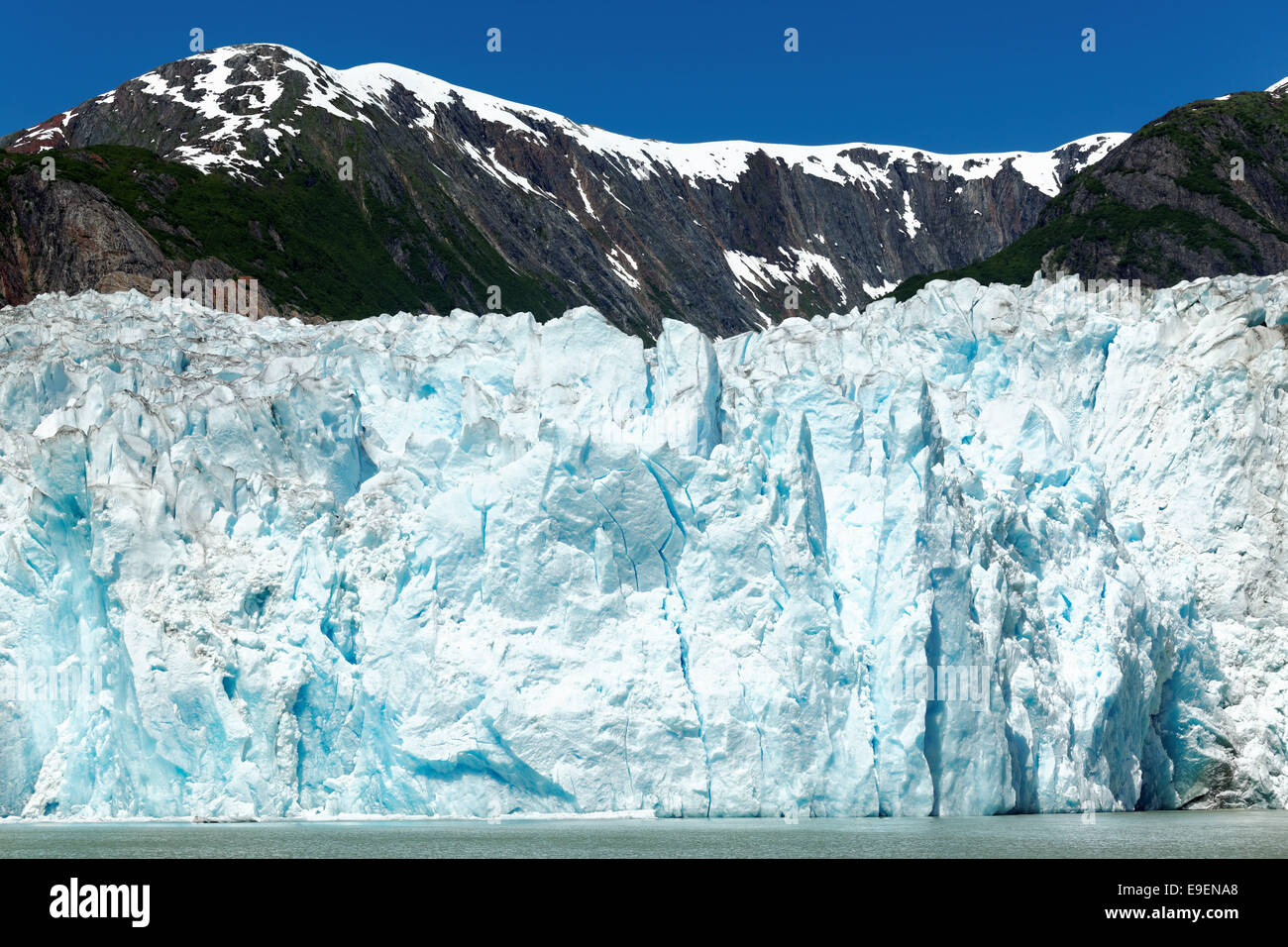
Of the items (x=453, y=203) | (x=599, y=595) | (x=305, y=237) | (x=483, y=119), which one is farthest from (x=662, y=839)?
(x=483, y=119)

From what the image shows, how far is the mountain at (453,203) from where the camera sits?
284ft

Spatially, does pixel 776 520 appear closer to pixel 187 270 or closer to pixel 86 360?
pixel 86 360

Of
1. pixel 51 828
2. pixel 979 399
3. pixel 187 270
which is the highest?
pixel 187 270

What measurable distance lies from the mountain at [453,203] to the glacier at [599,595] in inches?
2031

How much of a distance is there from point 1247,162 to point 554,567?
3431 inches

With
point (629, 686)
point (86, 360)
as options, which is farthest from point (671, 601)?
point (86, 360)

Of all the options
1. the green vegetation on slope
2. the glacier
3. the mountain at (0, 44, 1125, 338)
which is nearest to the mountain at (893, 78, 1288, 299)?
the green vegetation on slope

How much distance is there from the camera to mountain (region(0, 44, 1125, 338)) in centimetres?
8644

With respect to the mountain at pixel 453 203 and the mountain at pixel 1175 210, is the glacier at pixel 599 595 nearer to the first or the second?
the mountain at pixel 453 203

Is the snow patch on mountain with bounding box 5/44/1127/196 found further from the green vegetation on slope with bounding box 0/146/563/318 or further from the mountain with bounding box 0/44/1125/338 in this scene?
the green vegetation on slope with bounding box 0/146/563/318

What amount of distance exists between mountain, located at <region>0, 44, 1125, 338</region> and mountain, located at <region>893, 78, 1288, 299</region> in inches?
1547

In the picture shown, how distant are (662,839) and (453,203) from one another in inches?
4298

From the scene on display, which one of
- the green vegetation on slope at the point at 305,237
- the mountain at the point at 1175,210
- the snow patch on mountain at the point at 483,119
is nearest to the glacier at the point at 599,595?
the green vegetation on slope at the point at 305,237

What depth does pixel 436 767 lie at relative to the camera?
77.5 feet
